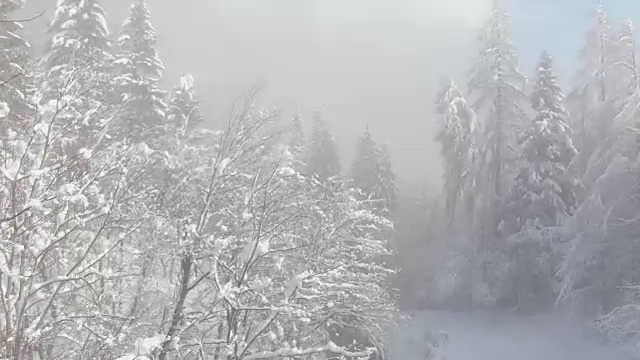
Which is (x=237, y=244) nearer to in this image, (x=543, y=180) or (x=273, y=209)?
(x=273, y=209)


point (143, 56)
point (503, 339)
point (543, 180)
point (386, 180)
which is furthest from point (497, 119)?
point (143, 56)

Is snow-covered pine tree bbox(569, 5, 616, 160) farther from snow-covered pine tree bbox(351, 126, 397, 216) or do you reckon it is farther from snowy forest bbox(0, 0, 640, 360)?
snow-covered pine tree bbox(351, 126, 397, 216)

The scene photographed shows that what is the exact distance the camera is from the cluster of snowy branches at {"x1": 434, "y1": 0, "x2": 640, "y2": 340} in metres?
19.1

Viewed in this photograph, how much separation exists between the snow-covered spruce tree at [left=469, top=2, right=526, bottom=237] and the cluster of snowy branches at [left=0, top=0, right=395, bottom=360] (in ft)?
59.1

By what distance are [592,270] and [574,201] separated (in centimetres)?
547

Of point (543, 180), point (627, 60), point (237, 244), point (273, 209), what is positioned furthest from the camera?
point (543, 180)

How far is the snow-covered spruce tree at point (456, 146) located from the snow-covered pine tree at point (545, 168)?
3.12 metres

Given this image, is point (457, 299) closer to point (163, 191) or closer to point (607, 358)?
point (607, 358)

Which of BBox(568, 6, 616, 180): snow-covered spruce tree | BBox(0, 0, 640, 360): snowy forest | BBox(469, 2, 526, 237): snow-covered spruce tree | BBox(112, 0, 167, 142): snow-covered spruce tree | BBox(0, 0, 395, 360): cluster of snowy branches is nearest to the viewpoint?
BBox(0, 0, 395, 360): cluster of snowy branches

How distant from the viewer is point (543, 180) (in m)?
24.7

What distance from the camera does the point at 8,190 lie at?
503 centimetres

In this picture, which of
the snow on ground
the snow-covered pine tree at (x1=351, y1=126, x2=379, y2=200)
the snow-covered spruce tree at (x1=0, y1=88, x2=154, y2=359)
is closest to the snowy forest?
the snow-covered spruce tree at (x1=0, y1=88, x2=154, y2=359)

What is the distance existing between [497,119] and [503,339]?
32.0ft

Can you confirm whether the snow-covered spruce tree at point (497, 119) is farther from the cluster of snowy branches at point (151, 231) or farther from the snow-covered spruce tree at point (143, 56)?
the cluster of snowy branches at point (151, 231)
